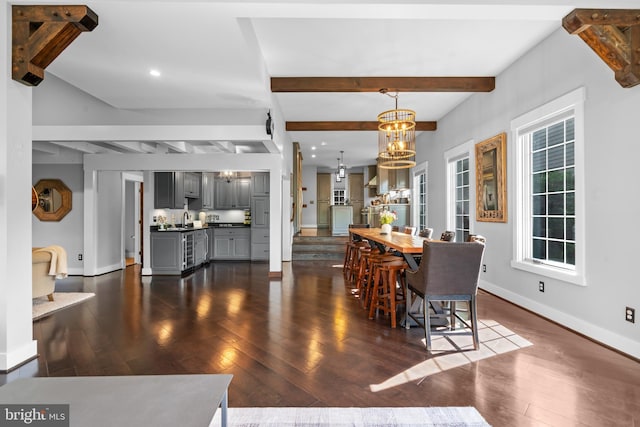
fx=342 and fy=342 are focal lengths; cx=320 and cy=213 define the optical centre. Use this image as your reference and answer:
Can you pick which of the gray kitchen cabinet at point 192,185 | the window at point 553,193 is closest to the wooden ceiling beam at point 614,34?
the window at point 553,193

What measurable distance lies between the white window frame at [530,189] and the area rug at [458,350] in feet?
3.00

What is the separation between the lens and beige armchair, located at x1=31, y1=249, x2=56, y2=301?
425cm

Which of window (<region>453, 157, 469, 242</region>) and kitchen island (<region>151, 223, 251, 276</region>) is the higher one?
window (<region>453, 157, 469, 242</region>)

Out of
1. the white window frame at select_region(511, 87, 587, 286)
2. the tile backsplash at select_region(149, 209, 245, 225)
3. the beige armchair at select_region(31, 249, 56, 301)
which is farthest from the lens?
the tile backsplash at select_region(149, 209, 245, 225)

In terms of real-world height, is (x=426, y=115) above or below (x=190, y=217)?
above

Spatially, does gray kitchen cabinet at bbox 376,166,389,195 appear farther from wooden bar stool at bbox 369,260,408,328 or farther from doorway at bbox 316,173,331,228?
wooden bar stool at bbox 369,260,408,328

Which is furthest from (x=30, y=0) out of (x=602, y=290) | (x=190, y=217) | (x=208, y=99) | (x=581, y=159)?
(x=190, y=217)

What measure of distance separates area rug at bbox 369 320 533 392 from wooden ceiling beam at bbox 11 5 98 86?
134 inches

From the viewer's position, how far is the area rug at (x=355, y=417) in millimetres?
1851

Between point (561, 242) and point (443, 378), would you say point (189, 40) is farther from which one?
point (561, 242)

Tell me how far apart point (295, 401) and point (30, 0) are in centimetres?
341

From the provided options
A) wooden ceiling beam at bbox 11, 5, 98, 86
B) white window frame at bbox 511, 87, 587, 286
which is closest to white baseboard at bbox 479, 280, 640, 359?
white window frame at bbox 511, 87, 587, 286

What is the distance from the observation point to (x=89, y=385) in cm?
135

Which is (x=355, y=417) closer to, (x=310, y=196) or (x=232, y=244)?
(x=232, y=244)
